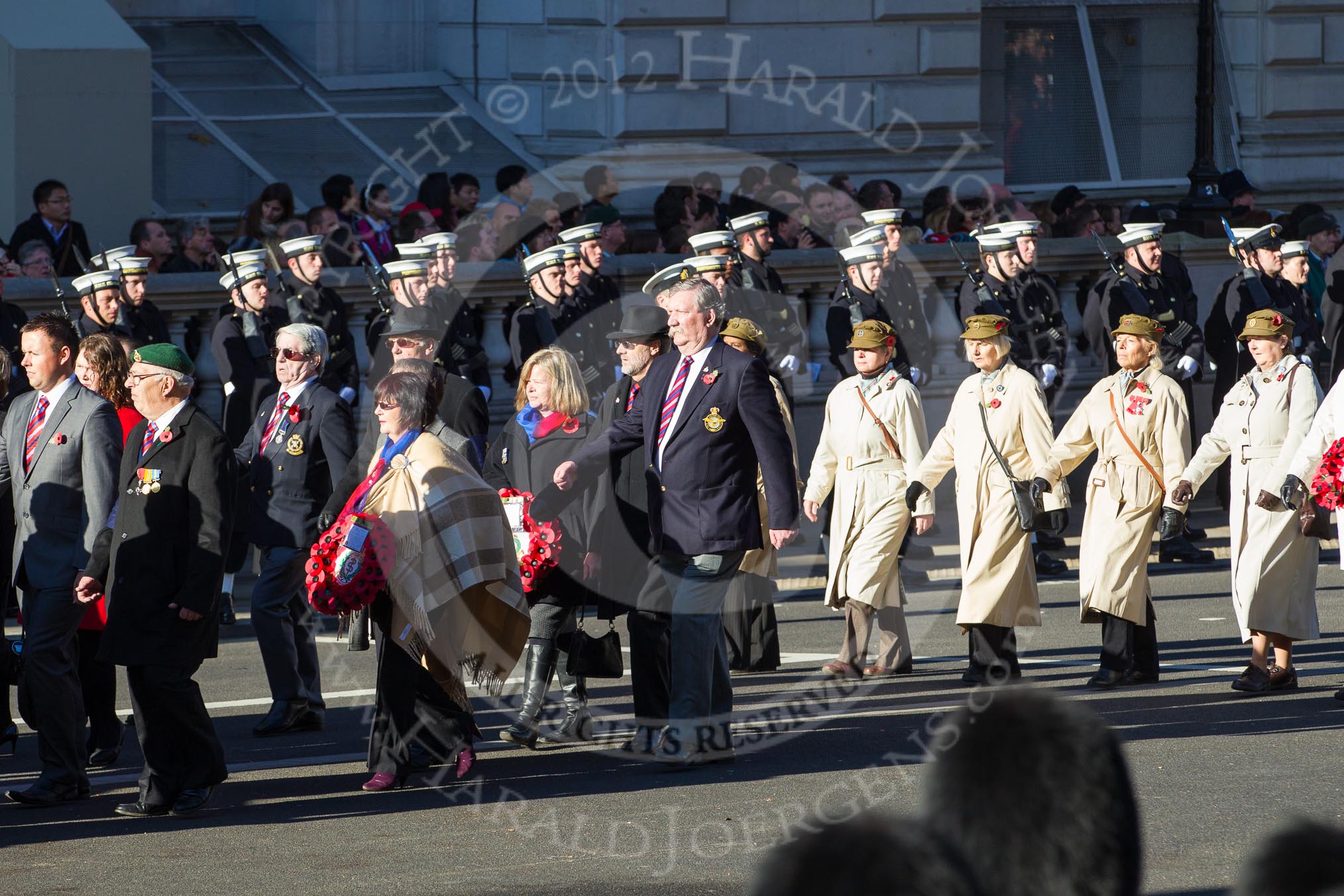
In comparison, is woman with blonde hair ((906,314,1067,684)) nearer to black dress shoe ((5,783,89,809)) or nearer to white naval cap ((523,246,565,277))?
white naval cap ((523,246,565,277))

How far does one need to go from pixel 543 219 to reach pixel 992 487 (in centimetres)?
728

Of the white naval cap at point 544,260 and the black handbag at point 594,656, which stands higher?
the white naval cap at point 544,260

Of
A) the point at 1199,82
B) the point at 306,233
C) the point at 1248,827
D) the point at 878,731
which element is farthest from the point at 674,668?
the point at 1199,82

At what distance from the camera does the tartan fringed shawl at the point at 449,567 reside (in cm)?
775

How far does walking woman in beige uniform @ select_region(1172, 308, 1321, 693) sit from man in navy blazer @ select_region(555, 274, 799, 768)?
7.81 ft

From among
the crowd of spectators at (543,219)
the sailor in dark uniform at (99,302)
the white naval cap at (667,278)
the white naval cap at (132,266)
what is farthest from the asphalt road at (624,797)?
the crowd of spectators at (543,219)

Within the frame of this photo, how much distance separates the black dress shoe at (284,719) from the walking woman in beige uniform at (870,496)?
104 inches

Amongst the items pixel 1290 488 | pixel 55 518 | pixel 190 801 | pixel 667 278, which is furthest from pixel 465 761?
pixel 667 278

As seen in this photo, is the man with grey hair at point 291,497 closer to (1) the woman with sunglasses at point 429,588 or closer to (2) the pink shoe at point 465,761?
(1) the woman with sunglasses at point 429,588

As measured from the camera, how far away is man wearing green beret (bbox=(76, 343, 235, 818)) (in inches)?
289

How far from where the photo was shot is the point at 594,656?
859 cm

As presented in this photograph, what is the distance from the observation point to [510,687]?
10.2 m

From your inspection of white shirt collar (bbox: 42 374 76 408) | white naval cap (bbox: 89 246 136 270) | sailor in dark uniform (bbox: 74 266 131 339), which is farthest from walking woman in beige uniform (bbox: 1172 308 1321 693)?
white naval cap (bbox: 89 246 136 270)

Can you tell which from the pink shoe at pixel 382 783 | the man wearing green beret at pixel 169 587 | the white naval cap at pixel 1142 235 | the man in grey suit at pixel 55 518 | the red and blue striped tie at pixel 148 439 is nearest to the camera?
the man wearing green beret at pixel 169 587
